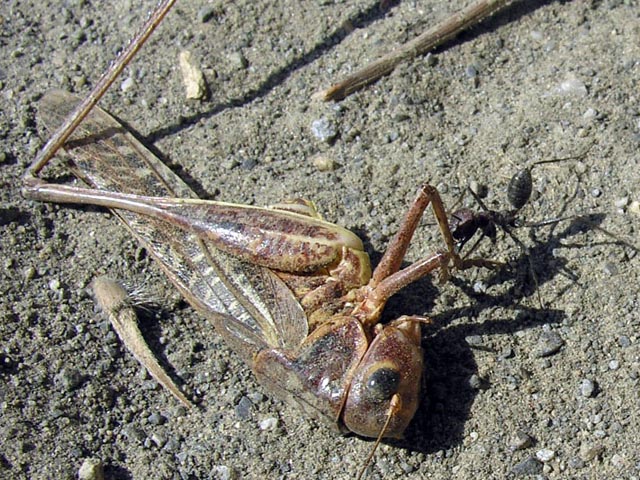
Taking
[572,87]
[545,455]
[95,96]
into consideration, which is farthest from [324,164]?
[545,455]

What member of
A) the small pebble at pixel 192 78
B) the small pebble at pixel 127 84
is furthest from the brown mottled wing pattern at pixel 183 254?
the small pebble at pixel 192 78

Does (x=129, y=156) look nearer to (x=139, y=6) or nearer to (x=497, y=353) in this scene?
(x=139, y=6)

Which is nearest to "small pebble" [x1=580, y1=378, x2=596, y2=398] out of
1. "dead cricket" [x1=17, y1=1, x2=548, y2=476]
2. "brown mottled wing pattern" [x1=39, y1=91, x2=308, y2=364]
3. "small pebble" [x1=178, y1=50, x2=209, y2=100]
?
"dead cricket" [x1=17, y1=1, x2=548, y2=476]

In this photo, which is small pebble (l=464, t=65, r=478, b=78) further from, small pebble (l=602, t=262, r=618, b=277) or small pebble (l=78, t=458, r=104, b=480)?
small pebble (l=78, t=458, r=104, b=480)

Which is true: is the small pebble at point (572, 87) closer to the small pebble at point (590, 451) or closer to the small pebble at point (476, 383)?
the small pebble at point (476, 383)

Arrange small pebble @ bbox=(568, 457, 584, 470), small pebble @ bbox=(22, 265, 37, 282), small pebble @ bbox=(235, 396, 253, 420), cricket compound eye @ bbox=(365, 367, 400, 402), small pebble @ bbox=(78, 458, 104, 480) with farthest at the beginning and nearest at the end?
small pebble @ bbox=(22, 265, 37, 282) < small pebble @ bbox=(235, 396, 253, 420) < small pebble @ bbox=(78, 458, 104, 480) < small pebble @ bbox=(568, 457, 584, 470) < cricket compound eye @ bbox=(365, 367, 400, 402)

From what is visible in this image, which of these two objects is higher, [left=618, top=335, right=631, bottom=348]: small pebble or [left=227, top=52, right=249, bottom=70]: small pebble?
[left=227, top=52, right=249, bottom=70]: small pebble

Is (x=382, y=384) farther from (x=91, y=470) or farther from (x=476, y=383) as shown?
(x=91, y=470)
